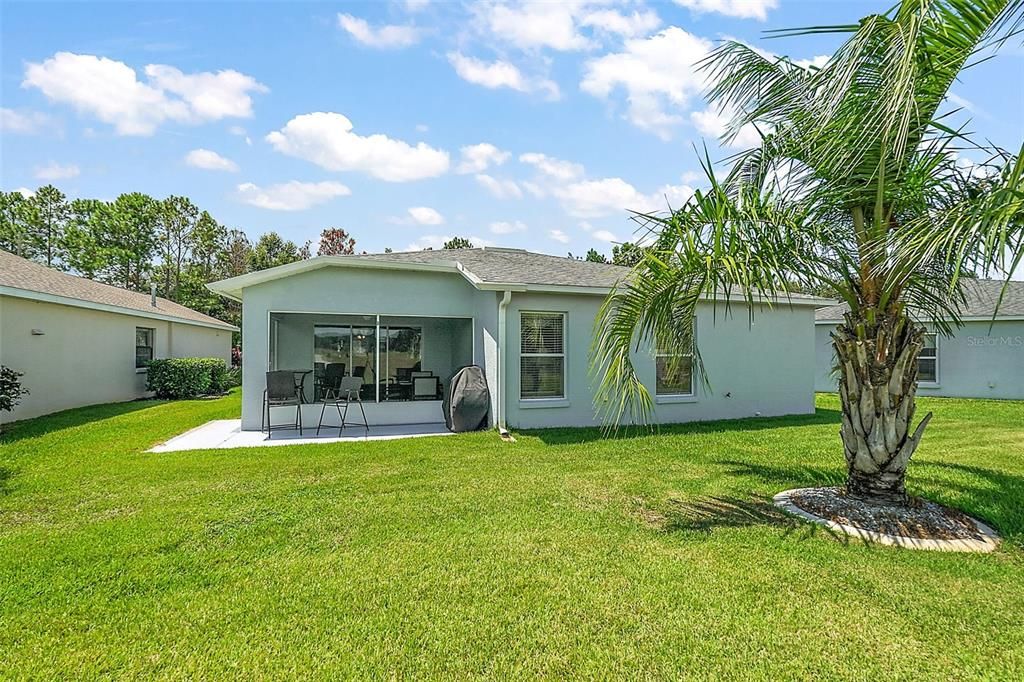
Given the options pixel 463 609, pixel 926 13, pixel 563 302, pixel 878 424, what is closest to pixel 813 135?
pixel 926 13

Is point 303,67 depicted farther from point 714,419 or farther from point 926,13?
point 714,419

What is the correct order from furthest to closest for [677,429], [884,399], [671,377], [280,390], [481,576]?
[671,377], [677,429], [280,390], [884,399], [481,576]

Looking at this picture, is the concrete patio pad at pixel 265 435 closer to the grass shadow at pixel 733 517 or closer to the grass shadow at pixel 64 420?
the grass shadow at pixel 64 420

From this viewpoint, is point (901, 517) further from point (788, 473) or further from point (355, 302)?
point (355, 302)

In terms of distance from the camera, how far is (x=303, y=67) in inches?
401

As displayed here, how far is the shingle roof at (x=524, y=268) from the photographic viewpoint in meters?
10.4

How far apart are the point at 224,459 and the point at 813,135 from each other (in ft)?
27.0

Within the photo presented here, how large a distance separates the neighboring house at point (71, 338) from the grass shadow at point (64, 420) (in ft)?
1.26

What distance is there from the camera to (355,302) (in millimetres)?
10344

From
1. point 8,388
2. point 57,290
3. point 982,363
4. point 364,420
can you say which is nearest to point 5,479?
point 8,388

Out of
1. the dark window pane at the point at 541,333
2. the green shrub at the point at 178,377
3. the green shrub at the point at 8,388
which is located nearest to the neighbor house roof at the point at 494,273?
the dark window pane at the point at 541,333

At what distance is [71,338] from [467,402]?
415 inches

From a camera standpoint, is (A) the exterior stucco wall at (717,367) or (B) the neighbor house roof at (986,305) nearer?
(A) the exterior stucco wall at (717,367)

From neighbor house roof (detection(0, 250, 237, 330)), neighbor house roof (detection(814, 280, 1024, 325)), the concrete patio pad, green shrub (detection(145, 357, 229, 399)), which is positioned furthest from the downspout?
green shrub (detection(145, 357, 229, 399))
